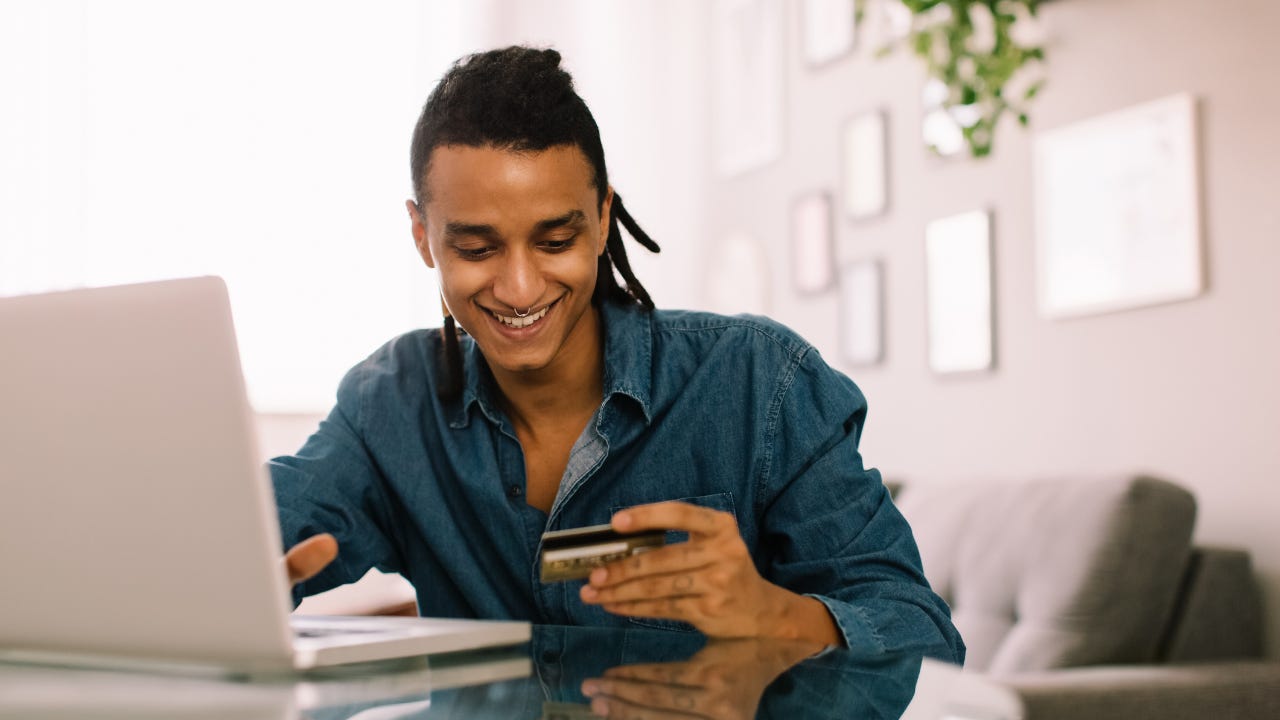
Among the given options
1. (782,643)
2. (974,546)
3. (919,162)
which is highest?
(919,162)

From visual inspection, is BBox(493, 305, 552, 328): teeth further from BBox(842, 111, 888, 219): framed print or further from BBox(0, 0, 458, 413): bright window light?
BBox(0, 0, 458, 413): bright window light

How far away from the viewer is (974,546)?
2080 mm

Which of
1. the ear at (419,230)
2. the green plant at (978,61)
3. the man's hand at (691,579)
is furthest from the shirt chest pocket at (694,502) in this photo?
the green plant at (978,61)

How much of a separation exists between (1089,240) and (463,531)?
152 centimetres

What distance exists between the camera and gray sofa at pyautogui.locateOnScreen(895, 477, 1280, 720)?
165 centimetres

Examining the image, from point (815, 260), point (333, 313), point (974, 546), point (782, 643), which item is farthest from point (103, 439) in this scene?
point (333, 313)

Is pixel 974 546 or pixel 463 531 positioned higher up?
pixel 463 531

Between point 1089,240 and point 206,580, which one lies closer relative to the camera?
point 206,580

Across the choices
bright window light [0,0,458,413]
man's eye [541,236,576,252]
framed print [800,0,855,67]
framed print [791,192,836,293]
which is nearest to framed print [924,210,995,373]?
framed print [791,192,836,293]

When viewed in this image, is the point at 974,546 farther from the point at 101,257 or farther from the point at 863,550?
the point at 101,257

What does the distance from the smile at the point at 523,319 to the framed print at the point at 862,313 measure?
5.84ft

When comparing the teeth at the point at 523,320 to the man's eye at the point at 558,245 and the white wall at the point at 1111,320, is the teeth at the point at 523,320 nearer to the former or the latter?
the man's eye at the point at 558,245

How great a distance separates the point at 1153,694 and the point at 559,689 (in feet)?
3.92

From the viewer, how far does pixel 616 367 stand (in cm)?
129
